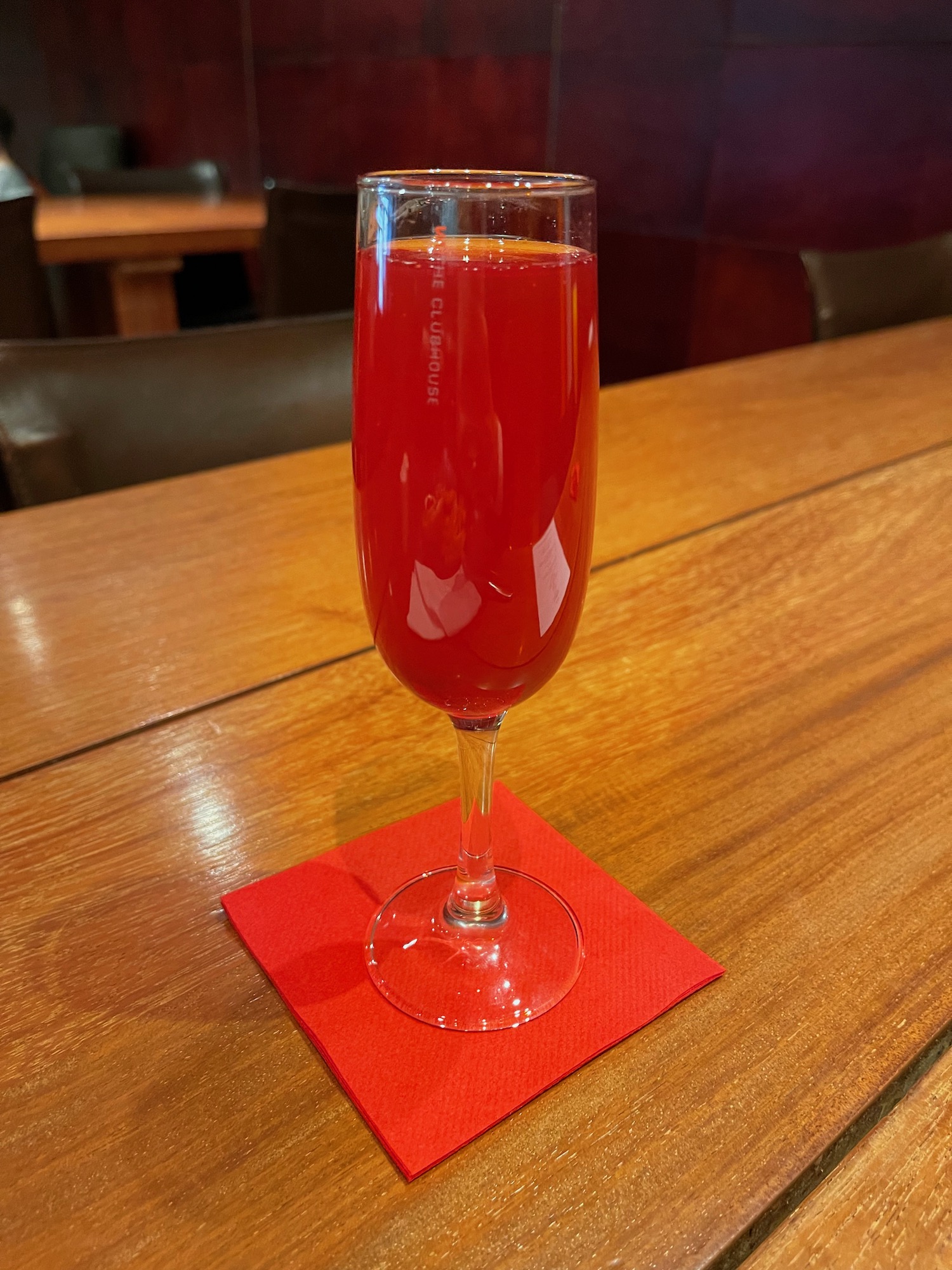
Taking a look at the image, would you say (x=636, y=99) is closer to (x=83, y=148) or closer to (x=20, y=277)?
(x=20, y=277)

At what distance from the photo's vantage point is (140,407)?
100cm

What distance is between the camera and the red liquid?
35 centimetres

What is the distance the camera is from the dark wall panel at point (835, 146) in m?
2.40

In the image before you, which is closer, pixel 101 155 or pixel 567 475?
pixel 567 475

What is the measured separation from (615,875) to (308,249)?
2001 mm

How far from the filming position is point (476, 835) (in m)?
0.43

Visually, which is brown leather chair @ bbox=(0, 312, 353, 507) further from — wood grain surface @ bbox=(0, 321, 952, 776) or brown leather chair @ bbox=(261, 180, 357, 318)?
brown leather chair @ bbox=(261, 180, 357, 318)

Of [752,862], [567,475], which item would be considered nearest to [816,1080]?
[752,862]

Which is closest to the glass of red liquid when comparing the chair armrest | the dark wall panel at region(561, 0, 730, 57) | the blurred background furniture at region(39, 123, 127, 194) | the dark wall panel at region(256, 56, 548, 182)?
the chair armrest

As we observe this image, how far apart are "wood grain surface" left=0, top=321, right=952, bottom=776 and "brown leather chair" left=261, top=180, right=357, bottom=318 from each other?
1120 mm

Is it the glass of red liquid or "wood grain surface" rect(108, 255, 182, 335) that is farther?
"wood grain surface" rect(108, 255, 182, 335)

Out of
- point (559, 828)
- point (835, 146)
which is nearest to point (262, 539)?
point (559, 828)

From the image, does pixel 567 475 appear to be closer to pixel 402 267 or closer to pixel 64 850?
pixel 402 267

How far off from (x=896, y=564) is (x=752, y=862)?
1.30ft
